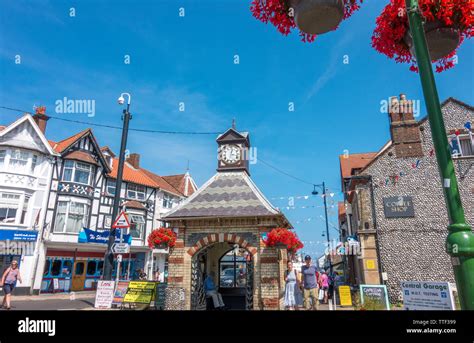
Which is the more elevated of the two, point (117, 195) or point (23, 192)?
point (23, 192)

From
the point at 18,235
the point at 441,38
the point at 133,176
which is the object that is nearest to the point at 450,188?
the point at 441,38

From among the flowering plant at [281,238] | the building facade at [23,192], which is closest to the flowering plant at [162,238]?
the flowering plant at [281,238]

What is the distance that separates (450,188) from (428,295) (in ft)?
7.83

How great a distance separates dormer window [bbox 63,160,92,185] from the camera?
25.0 meters

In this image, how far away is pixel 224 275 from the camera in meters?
17.3

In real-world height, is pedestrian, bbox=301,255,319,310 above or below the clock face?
below

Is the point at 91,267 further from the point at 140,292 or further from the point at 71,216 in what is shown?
the point at 140,292

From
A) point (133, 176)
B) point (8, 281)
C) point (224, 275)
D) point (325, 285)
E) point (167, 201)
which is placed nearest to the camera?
point (8, 281)

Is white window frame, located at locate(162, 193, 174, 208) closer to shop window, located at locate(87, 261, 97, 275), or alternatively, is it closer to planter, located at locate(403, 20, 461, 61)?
shop window, located at locate(87, 261, 97, 275)

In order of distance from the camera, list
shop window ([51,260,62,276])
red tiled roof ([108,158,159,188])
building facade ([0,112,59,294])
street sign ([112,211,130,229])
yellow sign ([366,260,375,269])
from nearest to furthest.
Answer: street sign ([112,211,130,229]) < yellow sign ([366,260,375,269]) < building facade ([0,112,59,294]) < shop window ([51,260,62,276]) < red tiled roof ([108,158,159,188])

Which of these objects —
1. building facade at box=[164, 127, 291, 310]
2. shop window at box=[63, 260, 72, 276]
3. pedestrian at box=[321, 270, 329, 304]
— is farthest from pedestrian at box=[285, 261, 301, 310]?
shop window at box=[63, 260, 72, 276]

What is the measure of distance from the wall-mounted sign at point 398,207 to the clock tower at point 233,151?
845 centimetres

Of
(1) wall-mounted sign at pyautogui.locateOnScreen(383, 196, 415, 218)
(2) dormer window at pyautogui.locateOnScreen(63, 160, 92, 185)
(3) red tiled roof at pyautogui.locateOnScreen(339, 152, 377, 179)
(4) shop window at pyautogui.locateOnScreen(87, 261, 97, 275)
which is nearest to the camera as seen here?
(1) wall-mounted sign at pyautogui.locateOnScreen(383, 196, 415, 218)

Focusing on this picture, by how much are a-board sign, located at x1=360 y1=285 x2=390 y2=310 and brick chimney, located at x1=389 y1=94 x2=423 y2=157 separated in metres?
9.61
